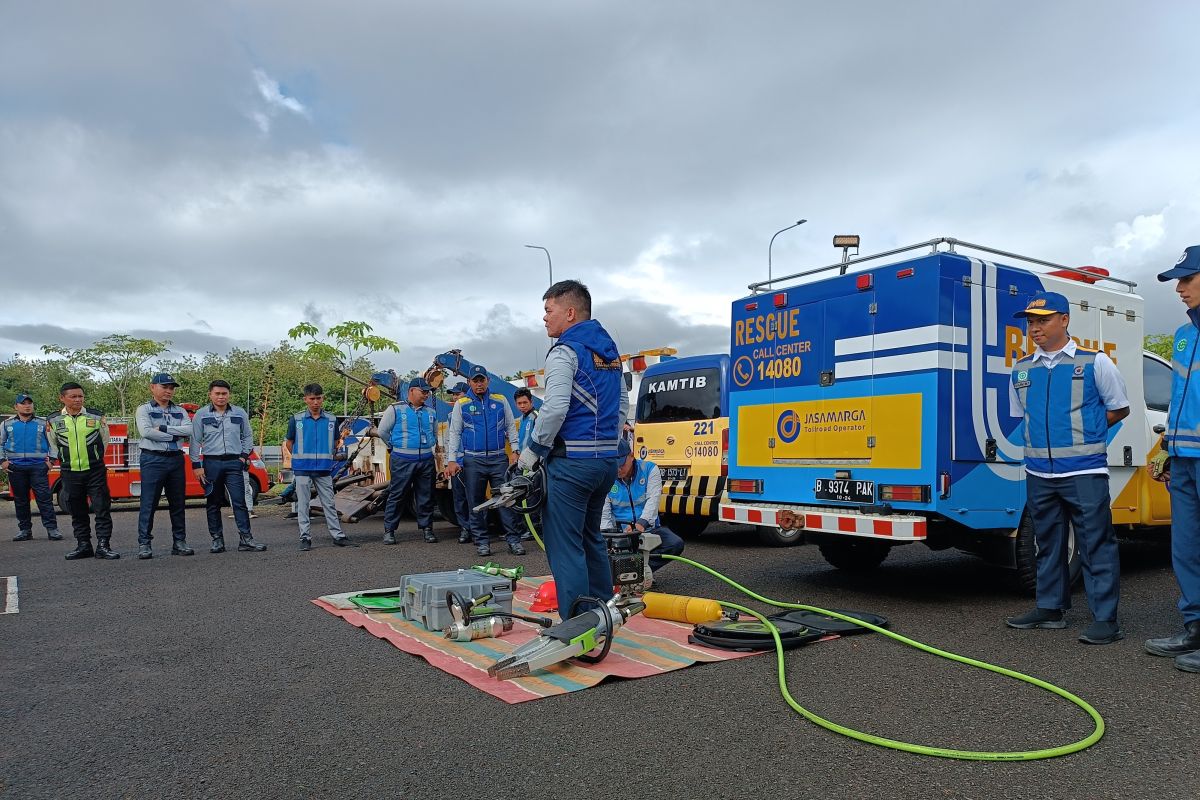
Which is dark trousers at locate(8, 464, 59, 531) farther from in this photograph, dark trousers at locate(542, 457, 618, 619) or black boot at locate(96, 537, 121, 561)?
dark trousers at locate(542, 457, 618, 619)

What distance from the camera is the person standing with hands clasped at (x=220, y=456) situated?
32.3ft

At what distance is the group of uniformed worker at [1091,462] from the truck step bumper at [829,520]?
820 millimetres

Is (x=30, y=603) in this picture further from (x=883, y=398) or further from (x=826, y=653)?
(x=883, y=398)

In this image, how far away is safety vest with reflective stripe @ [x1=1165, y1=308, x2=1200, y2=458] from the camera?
16.0 feet

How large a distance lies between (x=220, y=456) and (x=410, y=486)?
2.52m

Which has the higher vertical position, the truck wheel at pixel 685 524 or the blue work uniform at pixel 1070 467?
the blue work uniform at pixel 1070 467

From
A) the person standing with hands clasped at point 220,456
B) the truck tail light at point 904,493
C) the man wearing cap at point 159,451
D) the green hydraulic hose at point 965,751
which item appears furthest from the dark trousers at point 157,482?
the truck tail light at point 904,493

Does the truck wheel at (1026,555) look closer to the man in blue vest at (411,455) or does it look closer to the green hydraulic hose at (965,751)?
the green hydraulic hose at (965,751)

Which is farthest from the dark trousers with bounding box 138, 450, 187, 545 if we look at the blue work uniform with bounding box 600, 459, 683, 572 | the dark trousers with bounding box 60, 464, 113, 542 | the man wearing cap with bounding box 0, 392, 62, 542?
the blue work uniform with bounding box 600, 459, 683, 572

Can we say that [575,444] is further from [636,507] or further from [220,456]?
[220,456]

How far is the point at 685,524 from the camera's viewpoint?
1075 cm

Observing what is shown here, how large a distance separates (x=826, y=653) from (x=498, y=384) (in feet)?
24.5

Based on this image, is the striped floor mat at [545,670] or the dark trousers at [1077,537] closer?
the striped floor mat at [545,670]

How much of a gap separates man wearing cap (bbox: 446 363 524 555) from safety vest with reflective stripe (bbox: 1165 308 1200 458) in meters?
6.83
